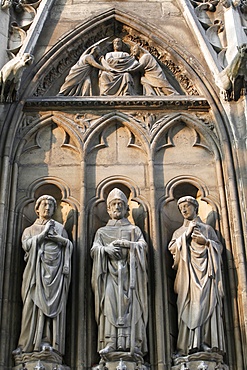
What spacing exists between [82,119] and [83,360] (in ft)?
13.2

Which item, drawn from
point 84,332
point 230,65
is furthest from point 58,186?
point 230,65

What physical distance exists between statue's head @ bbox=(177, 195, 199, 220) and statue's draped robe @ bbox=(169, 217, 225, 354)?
0.26 metres

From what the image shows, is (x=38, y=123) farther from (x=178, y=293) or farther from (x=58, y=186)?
(x=178, y=293)

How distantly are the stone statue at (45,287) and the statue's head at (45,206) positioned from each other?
0.12m

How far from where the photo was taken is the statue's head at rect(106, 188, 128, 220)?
11070mm

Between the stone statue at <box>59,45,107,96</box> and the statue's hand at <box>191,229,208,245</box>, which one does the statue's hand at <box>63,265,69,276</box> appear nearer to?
the statue's hand at <box>191,229,208,245</box>

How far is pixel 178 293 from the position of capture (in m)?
10.4

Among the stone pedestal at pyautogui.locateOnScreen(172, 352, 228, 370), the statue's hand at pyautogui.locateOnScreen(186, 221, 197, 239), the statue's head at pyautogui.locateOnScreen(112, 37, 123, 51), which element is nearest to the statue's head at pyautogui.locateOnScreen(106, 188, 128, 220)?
the statue's hand at pyautogui.locateOnScreen(186, 221, 197, 239)

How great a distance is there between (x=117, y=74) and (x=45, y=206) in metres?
3.13

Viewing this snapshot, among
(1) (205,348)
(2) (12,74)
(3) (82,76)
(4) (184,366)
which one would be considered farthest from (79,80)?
(4) (184,366)

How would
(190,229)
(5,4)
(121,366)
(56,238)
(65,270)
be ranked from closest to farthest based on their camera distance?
(121,366) < (65,270) < (56,238) < (190,229) < (5,4)

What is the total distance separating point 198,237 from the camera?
35.0 feet

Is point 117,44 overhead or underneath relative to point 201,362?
overhead

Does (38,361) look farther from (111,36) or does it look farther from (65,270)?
(111,36)
